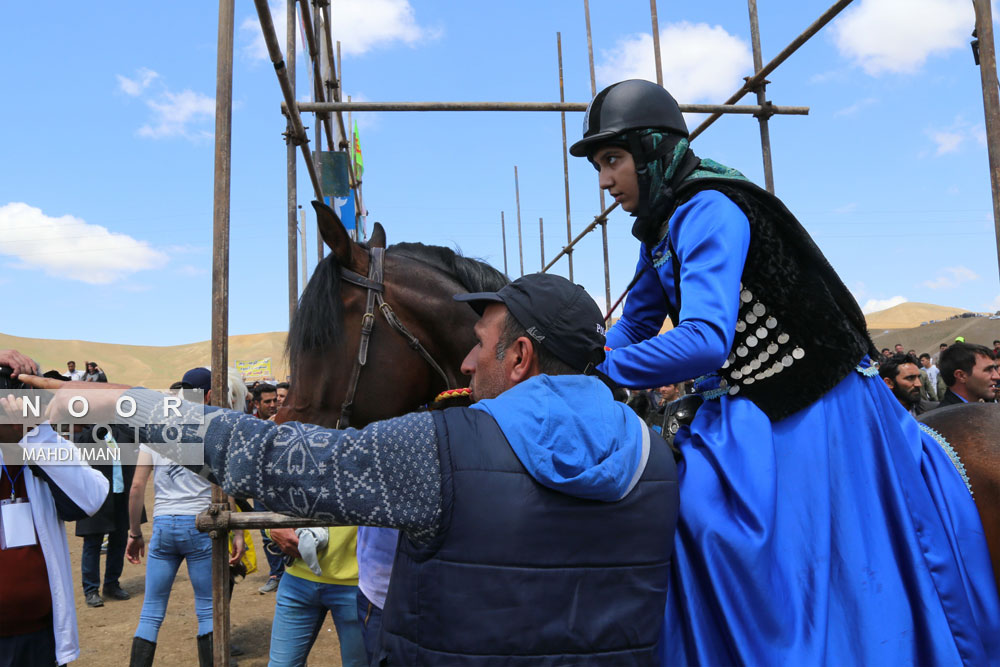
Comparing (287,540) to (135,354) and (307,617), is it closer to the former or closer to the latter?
(307,617)

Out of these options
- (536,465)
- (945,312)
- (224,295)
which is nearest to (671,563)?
(536,465)

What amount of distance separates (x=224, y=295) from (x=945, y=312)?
94605mm

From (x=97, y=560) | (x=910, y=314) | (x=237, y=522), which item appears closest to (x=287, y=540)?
(x=237, y=522)

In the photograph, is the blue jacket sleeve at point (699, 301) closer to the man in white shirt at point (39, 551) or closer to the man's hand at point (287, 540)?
the man's hand at point (287, 540)

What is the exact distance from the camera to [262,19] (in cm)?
308

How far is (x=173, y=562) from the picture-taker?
4.86 metres

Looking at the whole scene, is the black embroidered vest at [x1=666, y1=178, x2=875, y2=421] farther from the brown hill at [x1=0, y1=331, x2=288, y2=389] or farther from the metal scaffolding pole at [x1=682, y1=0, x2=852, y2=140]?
the brown hill at [x1=0, y1=331, x2=288, y2=389]

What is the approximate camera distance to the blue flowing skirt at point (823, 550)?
1430mm

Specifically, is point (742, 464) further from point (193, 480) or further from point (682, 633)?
point (193, 480)

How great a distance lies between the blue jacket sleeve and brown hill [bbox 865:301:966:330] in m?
80.1

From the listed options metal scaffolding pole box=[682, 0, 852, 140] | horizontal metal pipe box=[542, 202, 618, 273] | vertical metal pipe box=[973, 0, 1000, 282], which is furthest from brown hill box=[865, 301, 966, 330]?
vertical metal pipe box=[973, 0, 1000, 282]

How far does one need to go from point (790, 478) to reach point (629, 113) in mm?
1008

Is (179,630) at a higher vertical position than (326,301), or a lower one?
lower

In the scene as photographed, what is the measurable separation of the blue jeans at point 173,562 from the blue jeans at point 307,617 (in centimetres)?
155
